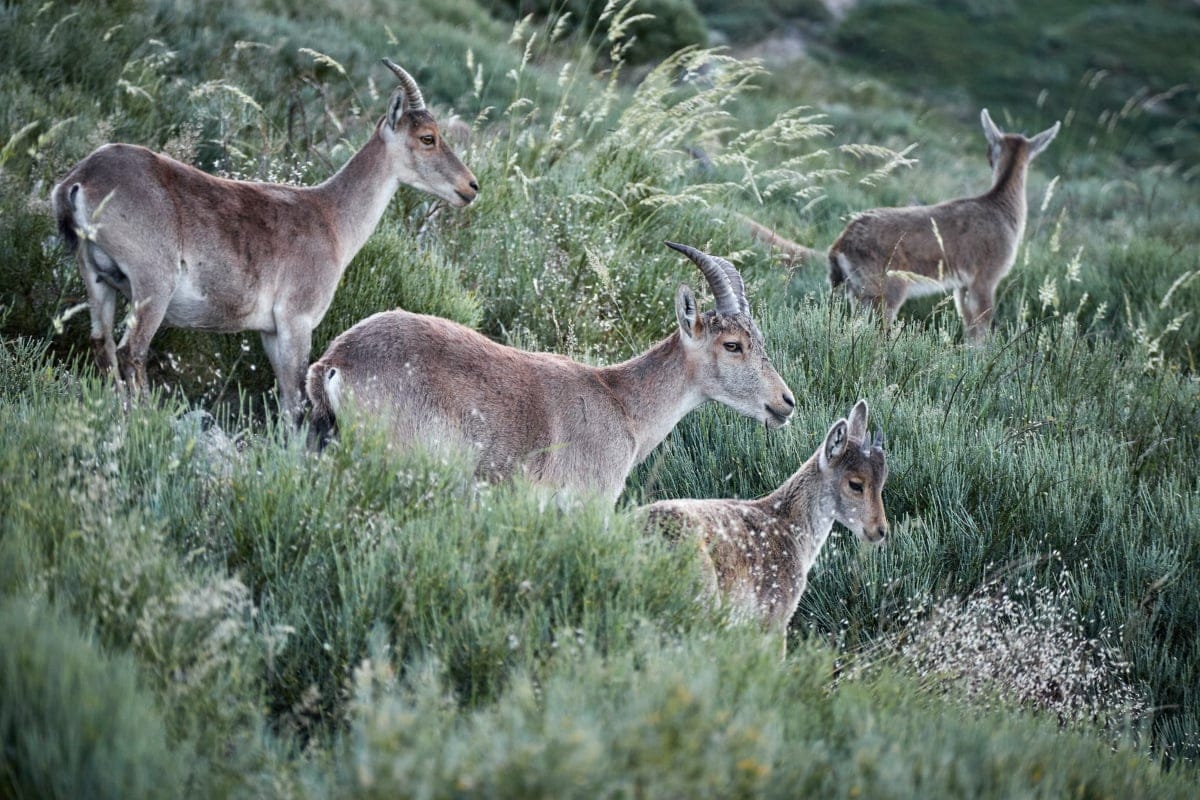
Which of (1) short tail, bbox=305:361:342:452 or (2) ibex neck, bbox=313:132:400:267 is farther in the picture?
(2) ibex neck, bbox=313:132:400:267

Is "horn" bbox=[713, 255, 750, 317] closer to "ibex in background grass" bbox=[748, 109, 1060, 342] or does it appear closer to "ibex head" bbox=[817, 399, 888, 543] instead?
"ibex head" bbox=[817, 399, 888, 543]

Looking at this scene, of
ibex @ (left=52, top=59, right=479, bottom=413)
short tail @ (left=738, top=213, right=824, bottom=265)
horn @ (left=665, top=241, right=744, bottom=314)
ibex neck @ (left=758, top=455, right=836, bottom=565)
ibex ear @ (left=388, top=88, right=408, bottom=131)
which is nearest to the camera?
ibex neck @ (left=758, top=455, right=836, bottom=565)

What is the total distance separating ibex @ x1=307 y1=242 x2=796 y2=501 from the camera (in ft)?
17.7

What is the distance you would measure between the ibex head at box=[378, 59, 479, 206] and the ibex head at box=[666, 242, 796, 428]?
198 centimetres

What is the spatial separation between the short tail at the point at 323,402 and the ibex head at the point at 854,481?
88.6 inches

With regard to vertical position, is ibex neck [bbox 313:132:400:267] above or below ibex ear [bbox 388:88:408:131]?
below

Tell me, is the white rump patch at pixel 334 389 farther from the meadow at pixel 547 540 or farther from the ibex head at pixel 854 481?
the ibex head at pixel 854 481

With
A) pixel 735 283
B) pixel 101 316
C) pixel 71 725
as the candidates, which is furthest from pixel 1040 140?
pixel 71 725

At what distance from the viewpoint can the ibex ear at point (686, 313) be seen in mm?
6359

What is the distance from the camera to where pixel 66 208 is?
5.99 m

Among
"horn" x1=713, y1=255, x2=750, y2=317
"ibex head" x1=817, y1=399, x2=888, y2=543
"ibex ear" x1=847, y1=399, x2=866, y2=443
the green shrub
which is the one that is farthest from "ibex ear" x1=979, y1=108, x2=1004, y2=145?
the green shrub

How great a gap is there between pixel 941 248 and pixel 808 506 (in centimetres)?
346

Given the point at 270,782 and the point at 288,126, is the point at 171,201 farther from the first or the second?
→ the point at 270,782

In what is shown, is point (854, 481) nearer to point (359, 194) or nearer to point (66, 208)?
point (359, 194)
